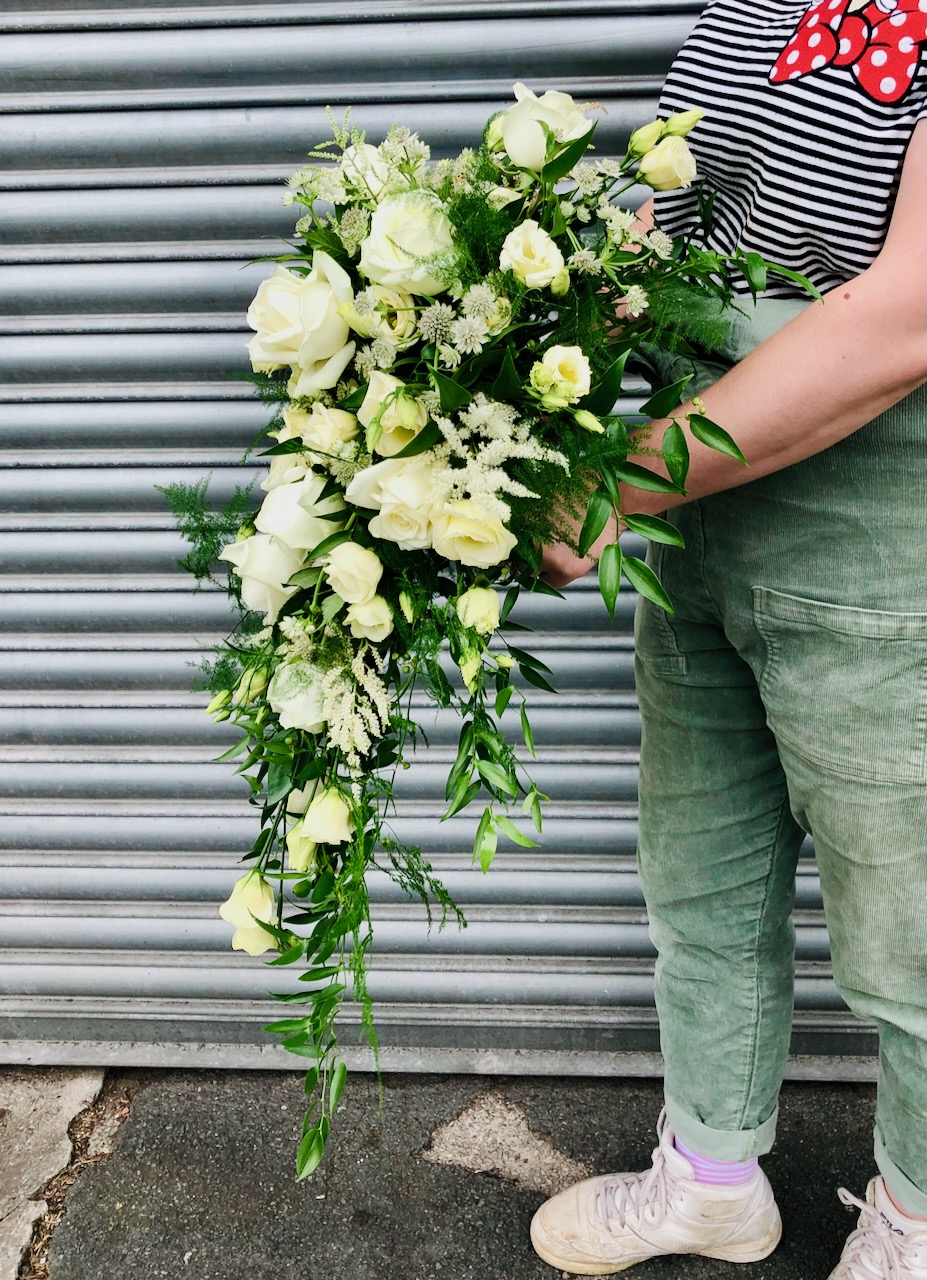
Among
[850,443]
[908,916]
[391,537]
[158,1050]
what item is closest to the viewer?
[391,537]

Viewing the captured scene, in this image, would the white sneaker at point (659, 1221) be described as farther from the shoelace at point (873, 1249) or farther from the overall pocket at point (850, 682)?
the overall pocket at point (850, 682)

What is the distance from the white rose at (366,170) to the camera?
3.71 ft

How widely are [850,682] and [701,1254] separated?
1.37 metres

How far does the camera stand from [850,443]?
121cm

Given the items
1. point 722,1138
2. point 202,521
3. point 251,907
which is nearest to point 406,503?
point 251,907

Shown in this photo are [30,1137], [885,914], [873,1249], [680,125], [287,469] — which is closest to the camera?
[680,125]

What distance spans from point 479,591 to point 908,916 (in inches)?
29.8

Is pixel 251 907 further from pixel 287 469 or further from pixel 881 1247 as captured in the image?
pixel 881 1247

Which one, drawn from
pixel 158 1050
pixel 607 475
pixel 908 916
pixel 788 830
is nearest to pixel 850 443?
pixel 607 475

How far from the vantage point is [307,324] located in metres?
1.07

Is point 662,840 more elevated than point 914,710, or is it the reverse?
point 914,710

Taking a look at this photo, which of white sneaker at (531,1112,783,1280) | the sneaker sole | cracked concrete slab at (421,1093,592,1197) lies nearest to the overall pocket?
white sneaker at (531,1112,783,1280)

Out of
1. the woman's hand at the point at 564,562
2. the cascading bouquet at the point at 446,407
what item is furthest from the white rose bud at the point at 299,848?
the woman's hand at the point at 564,562

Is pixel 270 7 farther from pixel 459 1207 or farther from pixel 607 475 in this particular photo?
pixel 459 1207
